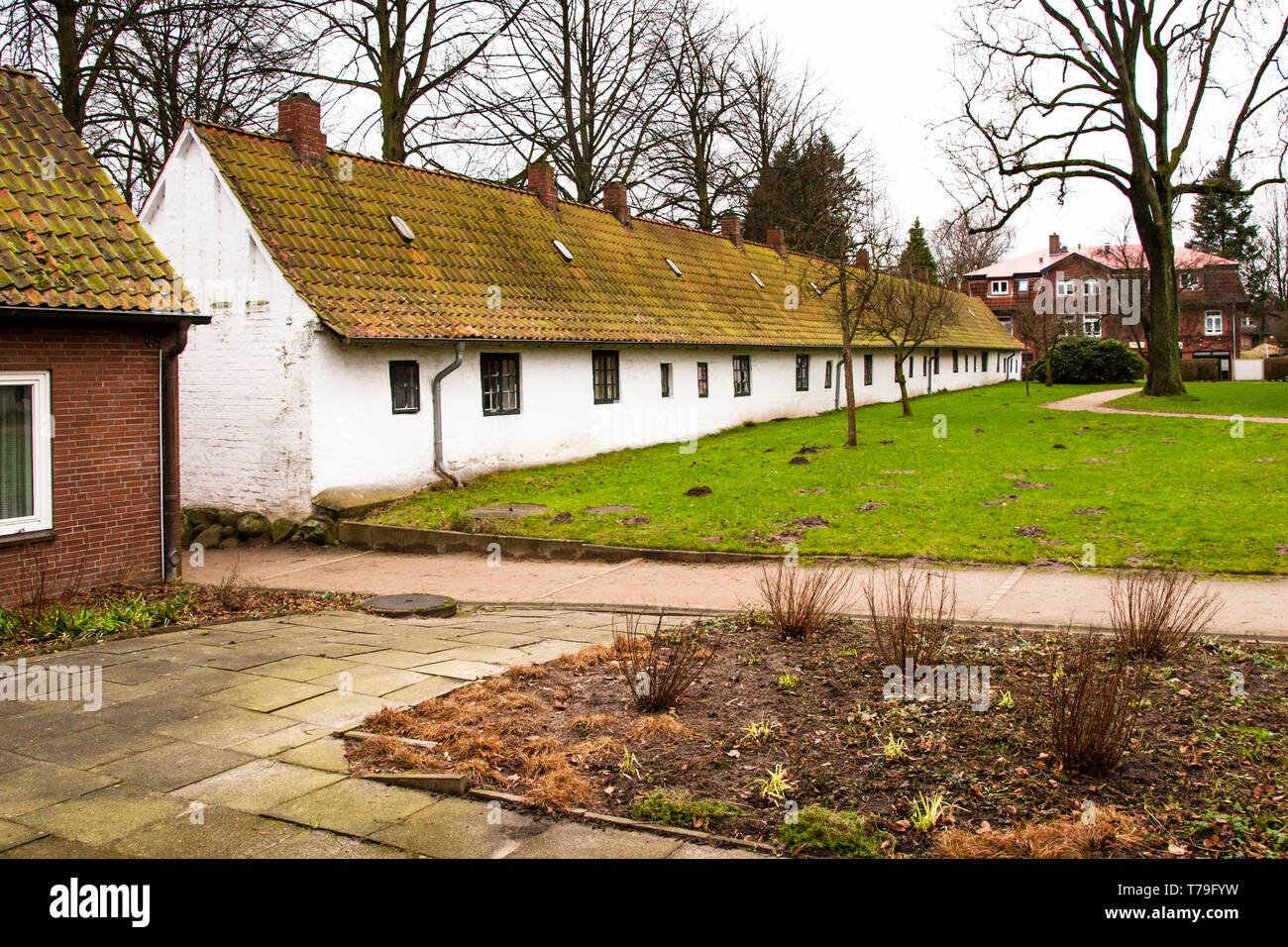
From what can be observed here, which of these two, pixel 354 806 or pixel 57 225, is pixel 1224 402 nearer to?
pixel 57 225

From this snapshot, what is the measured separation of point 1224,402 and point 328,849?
1353 inches

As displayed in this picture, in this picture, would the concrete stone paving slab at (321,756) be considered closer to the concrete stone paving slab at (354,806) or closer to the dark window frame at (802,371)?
the concrete stone paving slab at (354,806)

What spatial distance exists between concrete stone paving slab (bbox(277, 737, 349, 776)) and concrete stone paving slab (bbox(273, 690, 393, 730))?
0.31m

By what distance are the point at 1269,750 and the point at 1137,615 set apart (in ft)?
8.84

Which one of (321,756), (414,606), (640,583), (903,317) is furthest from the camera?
(903,317)

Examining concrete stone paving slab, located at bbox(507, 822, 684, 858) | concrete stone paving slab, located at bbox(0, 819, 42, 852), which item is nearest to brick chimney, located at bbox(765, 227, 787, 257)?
concrete stone paving slab, located at bbox(507, 822, 684, 858)

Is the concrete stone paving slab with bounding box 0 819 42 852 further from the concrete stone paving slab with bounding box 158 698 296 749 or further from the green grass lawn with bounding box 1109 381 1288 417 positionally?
the green grass lawn with bounding box 1109 381 1288 417

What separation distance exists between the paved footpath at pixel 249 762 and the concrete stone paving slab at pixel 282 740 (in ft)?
0.06

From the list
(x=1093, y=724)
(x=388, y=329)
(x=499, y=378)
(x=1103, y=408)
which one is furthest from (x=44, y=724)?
(x=1103, y=408)

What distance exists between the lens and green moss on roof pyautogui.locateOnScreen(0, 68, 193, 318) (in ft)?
35.9

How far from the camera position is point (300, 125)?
768 inches

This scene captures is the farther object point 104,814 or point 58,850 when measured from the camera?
point 104,814

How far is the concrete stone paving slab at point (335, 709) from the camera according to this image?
6.55 m

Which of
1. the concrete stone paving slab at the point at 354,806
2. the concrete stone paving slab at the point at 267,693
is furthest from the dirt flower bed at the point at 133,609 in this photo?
the concrete stone paving slab at the point at 354,806
